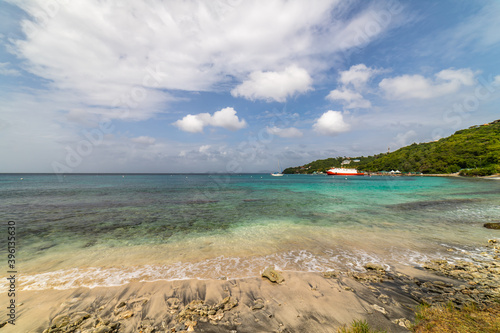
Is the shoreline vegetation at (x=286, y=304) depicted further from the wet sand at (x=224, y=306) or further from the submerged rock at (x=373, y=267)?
the submerged rock at (x=373, y=267)

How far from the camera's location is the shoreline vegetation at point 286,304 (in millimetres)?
5090

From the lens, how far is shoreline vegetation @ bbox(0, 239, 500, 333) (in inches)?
200

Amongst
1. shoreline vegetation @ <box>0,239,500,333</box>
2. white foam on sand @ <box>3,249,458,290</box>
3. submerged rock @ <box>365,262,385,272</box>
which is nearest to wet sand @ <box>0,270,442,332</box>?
shoreline vegetation @ <box>0,239,500,333</box>

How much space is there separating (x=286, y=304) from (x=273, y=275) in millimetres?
1810

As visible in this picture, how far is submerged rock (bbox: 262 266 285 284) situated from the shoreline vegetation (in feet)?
0.12

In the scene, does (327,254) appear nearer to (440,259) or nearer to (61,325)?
(440,259)

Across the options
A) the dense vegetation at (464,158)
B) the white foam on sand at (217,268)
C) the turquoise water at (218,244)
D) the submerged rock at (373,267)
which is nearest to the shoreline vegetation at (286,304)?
the submerged rock at (373,267)

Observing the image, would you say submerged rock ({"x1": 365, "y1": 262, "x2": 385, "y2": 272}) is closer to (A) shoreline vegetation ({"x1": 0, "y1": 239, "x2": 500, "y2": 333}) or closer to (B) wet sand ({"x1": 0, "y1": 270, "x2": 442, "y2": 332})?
(A) shoreline vegetation ({"x1": 0, "y1": 239, "x2": 500, "y2": 333})

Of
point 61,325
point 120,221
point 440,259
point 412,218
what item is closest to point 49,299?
point 61,325

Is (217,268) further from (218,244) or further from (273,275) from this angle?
(218,244)

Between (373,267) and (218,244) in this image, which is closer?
(373,267)

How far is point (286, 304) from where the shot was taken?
6.11m

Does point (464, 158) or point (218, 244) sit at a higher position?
point (464, 158)

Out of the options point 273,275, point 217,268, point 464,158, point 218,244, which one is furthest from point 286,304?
point 464,158
